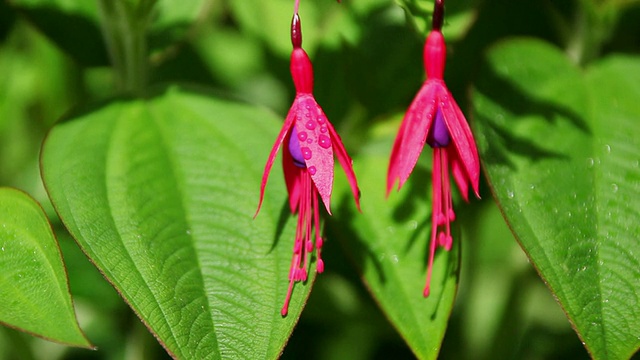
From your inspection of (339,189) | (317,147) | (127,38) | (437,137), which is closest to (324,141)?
(317,147)

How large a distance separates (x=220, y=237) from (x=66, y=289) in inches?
6.6

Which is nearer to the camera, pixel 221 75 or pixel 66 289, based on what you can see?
pixel 66 289

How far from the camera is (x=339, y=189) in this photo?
940 millimetres

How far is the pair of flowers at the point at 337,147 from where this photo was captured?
72 centimetres

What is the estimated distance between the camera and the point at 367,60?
105cm

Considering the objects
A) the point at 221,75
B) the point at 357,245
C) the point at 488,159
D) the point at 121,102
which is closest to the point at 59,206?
the point at 121,102

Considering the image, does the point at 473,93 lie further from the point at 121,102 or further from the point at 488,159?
the point at 121,102

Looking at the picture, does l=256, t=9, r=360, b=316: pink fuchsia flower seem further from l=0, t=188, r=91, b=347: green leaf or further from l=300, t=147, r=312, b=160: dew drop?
l=0, t=188, r=91, b=347: green leaf

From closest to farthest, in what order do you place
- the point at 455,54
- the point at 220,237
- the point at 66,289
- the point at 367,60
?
the point at 66,289 < the point at 220,237 < the point at 367,60 < the point at 455,54

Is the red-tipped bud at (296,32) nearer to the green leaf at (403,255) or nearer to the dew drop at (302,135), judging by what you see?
the dew drop at (302,135)

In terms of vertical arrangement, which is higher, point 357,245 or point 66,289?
point 66,289

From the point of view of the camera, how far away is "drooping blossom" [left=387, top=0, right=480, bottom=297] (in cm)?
74

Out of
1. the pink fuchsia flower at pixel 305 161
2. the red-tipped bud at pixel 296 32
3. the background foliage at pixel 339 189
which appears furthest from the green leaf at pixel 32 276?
the red-tipped bud at pixel 296 32

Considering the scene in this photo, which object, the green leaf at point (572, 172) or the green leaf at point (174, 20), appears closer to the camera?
the green leaf at point (572, 172)
